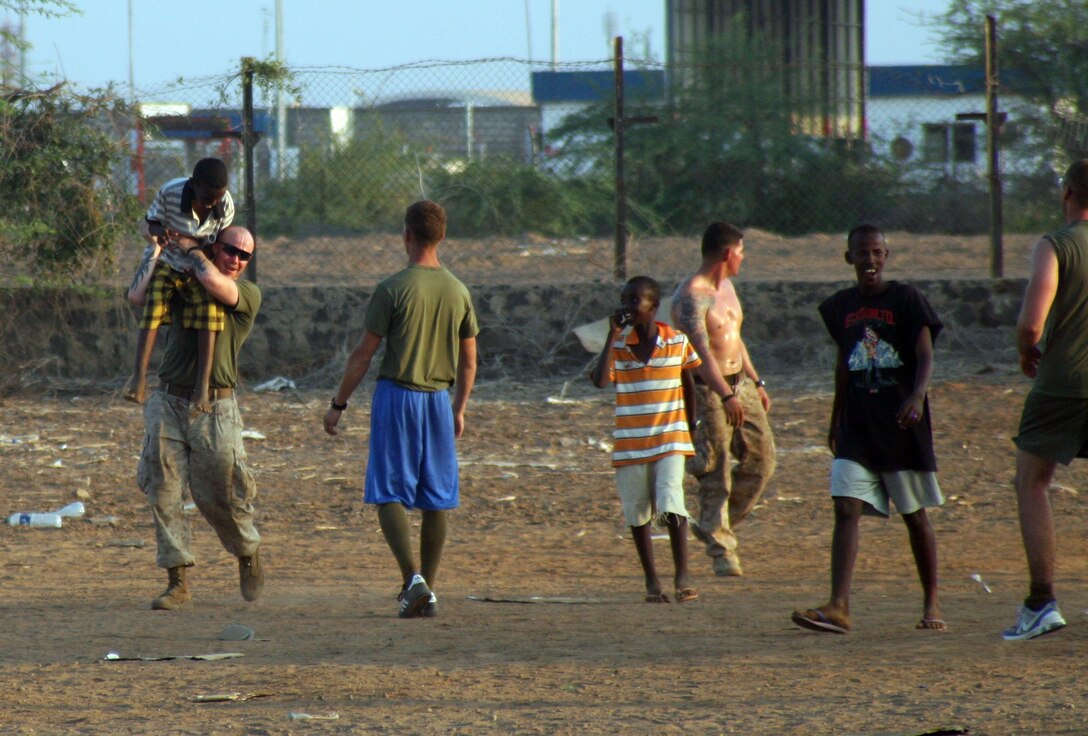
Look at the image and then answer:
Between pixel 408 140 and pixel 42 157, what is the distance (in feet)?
12.0

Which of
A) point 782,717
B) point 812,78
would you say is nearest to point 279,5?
point 812,78

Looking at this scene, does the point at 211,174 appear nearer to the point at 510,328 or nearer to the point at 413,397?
the point at 413,397

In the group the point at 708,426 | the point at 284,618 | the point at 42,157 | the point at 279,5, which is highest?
the point at 279,5

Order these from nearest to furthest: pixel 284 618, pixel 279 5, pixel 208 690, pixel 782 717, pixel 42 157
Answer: pixel 782 717 < pixel 208 690 < pixel 284 618 < pixel 42 157 < pixel 279 5

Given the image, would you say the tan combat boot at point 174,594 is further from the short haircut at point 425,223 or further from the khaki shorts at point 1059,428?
the khaki shorts at point 1059,428

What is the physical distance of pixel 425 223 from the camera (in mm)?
6262

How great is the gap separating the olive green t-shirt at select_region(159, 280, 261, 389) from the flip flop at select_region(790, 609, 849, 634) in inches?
104

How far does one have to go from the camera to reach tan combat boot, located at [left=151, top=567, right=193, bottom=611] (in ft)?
20.5

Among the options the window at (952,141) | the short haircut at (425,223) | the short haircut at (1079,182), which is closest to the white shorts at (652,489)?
the short haircut at (425,223)

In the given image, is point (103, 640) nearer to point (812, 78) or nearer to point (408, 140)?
point (408, 140)

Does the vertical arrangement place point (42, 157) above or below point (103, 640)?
above

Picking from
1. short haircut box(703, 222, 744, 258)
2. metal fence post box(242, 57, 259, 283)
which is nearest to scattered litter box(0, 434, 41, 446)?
metal fence post box(242, 57, 259, 283)

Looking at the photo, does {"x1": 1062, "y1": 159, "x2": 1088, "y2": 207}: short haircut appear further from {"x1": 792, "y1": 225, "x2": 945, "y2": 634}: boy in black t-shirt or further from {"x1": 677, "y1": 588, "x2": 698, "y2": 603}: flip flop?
{"x1": 677, "y1": 588, "x2": 698, "y2": 603}: flip flop

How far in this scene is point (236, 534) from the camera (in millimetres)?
6223
